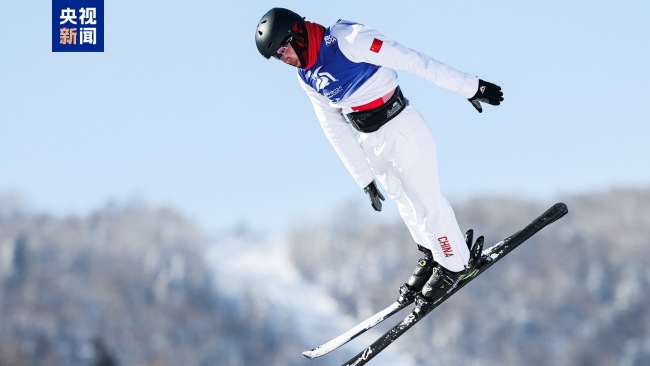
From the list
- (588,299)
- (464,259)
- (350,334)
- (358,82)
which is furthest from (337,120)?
(588,299)

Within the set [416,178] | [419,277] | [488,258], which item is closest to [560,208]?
[488,258]

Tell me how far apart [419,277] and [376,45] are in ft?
9.15

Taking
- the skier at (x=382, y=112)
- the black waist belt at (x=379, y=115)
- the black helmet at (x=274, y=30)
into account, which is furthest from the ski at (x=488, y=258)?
the black helmet at (x=274, y=30)

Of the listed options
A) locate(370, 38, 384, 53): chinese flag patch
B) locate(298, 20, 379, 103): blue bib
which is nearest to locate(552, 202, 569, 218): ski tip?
locate(298, 20, 379, 103): blue bib

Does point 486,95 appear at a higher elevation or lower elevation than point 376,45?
lower

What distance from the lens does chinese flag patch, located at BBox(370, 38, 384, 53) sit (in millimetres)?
8594

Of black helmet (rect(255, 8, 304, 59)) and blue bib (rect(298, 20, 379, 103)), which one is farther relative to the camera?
blue bib (rect(298, 20, 379, 103))

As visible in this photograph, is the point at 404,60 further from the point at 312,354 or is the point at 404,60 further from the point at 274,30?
the point at 312,354

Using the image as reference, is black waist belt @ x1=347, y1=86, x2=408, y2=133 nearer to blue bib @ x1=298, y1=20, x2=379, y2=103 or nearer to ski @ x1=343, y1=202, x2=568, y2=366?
blue bib @ x1=298, y1=20, x2=379, y2=103

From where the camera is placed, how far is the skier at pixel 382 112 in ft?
28.4

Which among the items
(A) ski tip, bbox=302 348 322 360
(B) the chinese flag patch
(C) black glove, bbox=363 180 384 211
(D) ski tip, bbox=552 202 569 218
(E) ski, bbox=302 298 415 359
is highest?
(B) the chinese flag patch

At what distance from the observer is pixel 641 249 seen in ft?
429

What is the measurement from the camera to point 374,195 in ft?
32.8

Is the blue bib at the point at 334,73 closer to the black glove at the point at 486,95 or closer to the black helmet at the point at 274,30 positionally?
the black helmet at the point at 274,30
